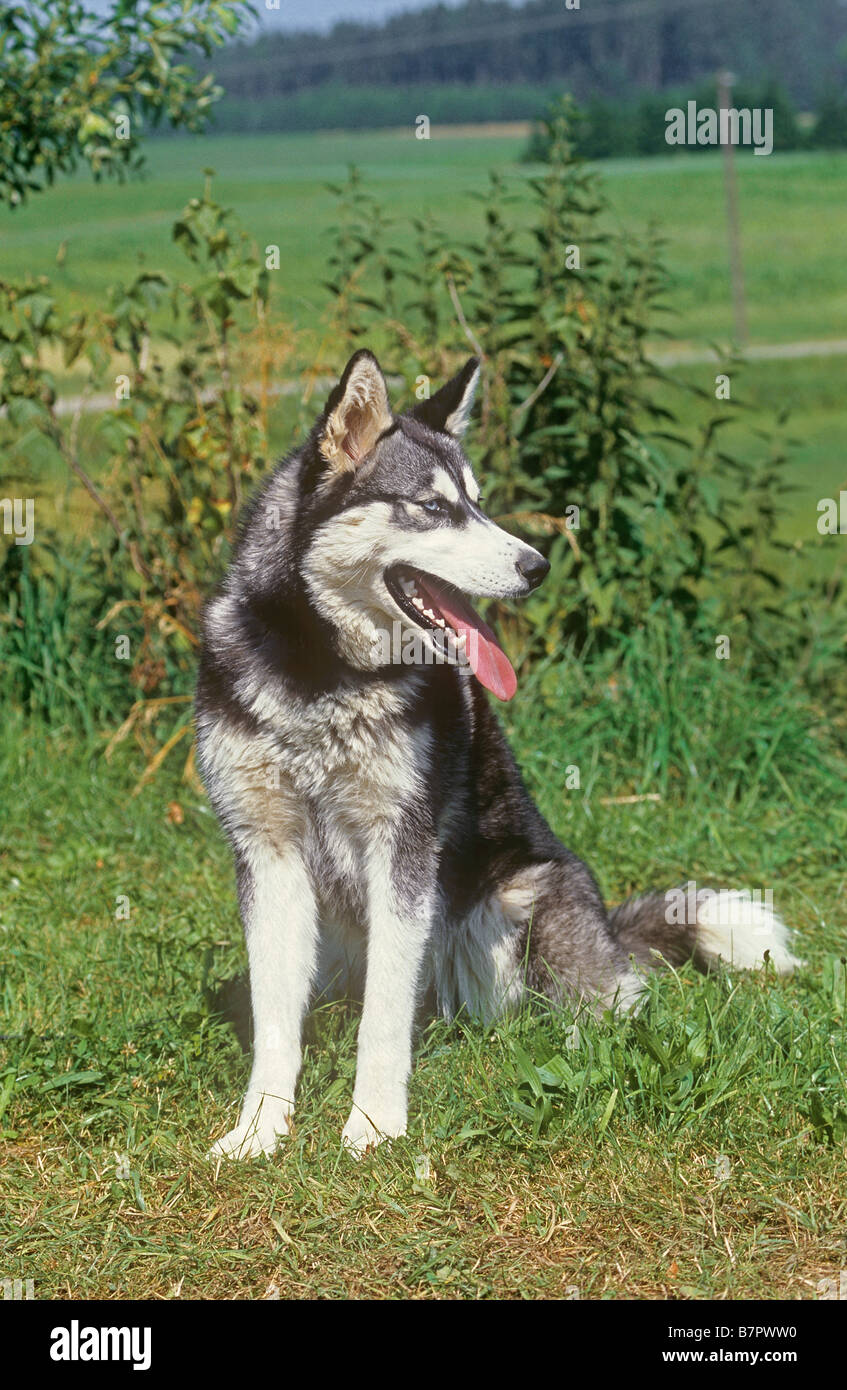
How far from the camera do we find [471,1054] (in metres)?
3.07

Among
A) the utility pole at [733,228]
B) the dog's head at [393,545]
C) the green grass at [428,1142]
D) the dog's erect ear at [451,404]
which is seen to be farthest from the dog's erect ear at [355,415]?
the utility pole at [733,228]

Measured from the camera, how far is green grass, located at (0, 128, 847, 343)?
53.9 feet

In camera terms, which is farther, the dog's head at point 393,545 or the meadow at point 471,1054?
the dog's head at point 393,545

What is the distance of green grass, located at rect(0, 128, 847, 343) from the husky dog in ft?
35.2

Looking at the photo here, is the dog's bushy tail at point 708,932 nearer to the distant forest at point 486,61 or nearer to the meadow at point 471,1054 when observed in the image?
the meadow at point 471,1054

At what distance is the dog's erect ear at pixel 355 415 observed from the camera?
2.85 meters

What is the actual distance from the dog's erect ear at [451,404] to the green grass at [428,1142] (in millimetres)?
1407

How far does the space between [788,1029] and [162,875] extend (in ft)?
6.98

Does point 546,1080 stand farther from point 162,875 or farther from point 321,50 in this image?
point 321,50

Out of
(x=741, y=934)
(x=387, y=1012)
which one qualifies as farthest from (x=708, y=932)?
(x=387, y=1012)

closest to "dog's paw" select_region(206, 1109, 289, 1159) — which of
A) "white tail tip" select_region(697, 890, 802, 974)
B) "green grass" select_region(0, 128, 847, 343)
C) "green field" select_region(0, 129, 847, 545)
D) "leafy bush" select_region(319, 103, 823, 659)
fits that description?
"white tail tip" select_region(697, 890, 802, 974)

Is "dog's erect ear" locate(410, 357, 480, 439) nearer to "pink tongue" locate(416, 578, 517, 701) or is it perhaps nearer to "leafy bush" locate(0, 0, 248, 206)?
"pink tongue" locate(416, 578, 517, 701)

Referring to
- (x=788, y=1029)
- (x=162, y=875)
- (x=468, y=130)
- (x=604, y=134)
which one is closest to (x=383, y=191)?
(x=468, y=130)
